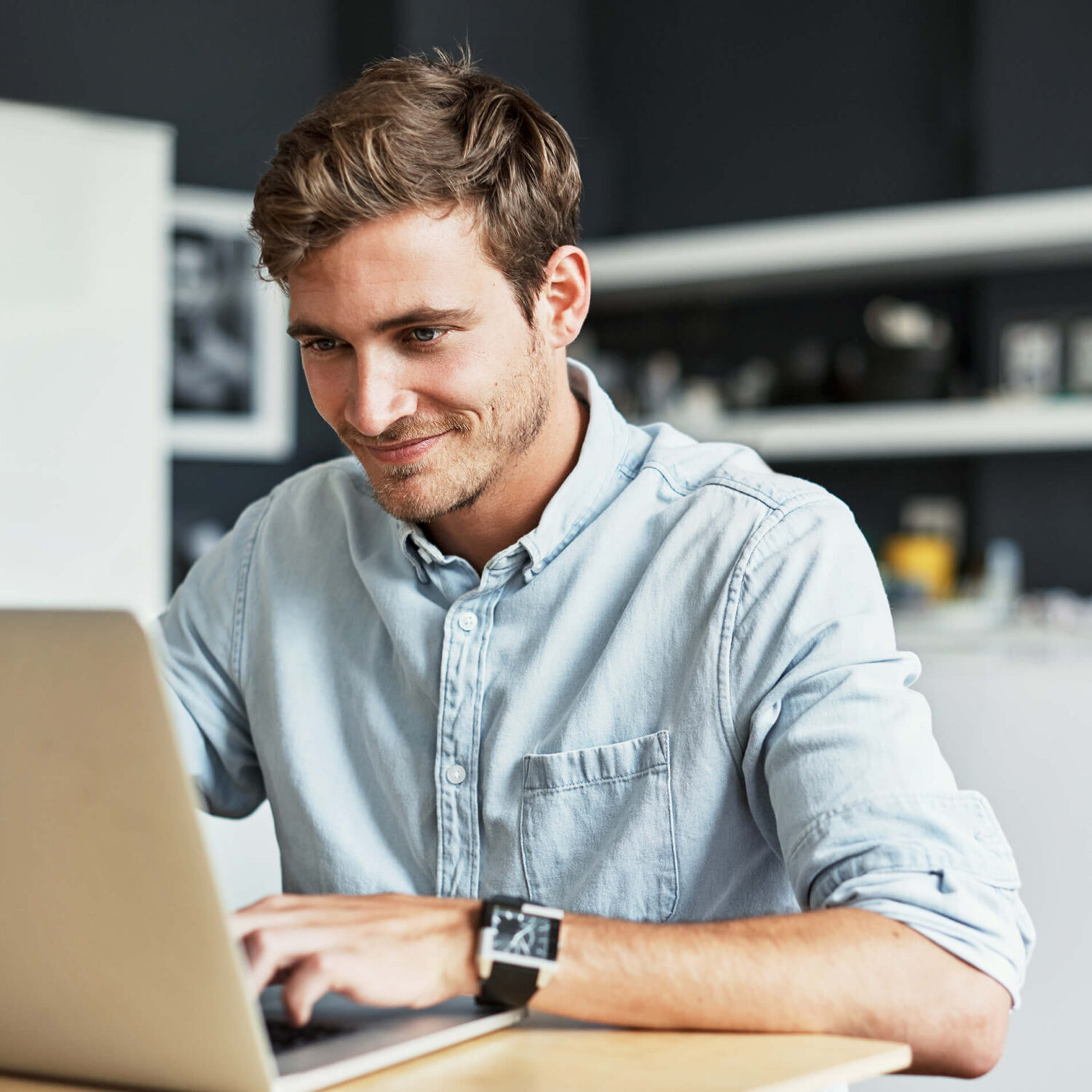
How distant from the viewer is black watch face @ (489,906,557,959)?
0.85m

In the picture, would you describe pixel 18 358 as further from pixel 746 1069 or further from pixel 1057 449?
pixel 746 1069

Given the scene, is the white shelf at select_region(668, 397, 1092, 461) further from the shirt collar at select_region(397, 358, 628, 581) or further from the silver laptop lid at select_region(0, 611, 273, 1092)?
the silver laptop lid at select_region(0, 611, 273, 1092)

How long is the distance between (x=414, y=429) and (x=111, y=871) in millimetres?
587

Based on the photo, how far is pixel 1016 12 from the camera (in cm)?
409

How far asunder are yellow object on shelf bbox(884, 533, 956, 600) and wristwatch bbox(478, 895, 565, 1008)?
3.24 metres

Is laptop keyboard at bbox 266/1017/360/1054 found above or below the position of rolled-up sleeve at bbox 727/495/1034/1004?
below

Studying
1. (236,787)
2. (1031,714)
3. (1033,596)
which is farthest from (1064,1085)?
(1033,596)

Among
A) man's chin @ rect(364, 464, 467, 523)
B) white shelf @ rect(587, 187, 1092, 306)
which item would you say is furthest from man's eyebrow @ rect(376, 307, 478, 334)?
white shelf @ rect(587, 187, 1092, 306)

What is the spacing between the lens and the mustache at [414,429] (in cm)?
122

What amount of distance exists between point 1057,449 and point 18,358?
277 cm

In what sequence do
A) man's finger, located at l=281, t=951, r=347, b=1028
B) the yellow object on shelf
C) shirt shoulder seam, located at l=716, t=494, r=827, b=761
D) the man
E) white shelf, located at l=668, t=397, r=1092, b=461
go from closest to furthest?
man's finger, located at l=281, t=951, r=347, b=1028 < the man < shirt shoulder seam, located at l=716, t=494, r=827, b=761 < white shelf, located at l=668, t=397, r=1092, b=461 < the yellow object on shelf

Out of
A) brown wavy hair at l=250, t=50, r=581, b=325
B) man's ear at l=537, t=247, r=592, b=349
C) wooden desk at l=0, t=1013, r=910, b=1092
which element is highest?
brown wavy hair at l=250, t=50, r=581, b=325

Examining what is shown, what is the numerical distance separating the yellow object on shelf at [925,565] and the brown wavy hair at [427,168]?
9.37 ft

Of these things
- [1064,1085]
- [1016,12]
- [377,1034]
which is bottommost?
[1064,1085]
